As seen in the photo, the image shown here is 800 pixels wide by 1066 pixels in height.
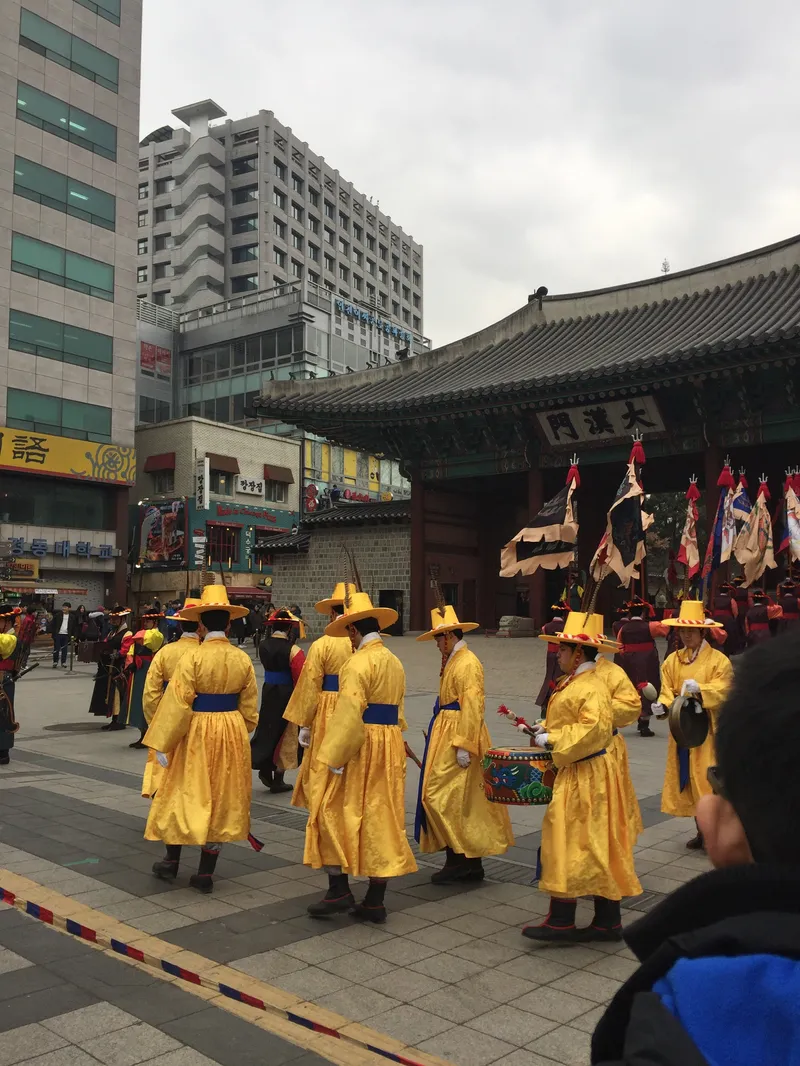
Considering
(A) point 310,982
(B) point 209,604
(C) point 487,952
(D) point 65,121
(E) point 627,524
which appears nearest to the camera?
(A) point 310,982

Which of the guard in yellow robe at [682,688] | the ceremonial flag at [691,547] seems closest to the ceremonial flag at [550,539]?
the ceremonial flag at [691,547]

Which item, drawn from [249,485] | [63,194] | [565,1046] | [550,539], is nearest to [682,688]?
[565,1046]

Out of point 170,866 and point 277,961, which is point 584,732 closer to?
point 277,961

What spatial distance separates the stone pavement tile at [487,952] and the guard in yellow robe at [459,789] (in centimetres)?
94

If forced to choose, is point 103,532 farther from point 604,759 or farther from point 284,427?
point 604,759

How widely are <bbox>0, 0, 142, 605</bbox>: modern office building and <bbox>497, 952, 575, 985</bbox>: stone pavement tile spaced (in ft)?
105

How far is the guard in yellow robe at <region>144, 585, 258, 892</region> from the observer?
572 cm

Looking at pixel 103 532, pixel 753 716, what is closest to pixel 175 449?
pixel 103 532

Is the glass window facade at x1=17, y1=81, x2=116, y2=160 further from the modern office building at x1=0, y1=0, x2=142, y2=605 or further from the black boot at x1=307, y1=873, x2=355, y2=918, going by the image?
the black boot at x1=307, y1=873, x2=355, y2=918

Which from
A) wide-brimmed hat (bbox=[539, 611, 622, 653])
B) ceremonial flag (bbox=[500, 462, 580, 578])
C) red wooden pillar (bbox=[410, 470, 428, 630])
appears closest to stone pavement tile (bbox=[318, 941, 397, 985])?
wide-brimmed hat (bbox=[539, 611, 622, 653])

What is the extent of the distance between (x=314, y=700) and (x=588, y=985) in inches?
107

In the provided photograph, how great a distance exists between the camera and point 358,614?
5688 mm

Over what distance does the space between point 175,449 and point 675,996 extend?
1571 inches

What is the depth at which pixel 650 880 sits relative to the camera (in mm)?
5945
